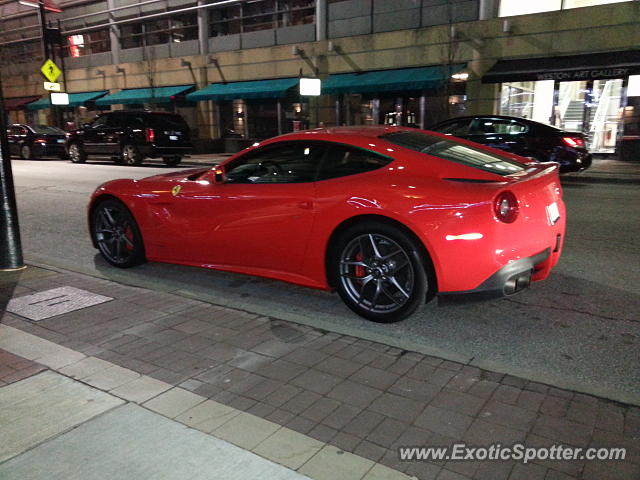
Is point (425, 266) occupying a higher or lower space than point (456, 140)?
lower

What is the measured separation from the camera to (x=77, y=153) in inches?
824

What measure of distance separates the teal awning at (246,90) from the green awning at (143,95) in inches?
65.3

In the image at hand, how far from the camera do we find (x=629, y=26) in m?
17.5

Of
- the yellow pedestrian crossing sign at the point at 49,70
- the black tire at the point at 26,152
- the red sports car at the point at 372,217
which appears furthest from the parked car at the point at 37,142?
the red sports car at the point at 372,217

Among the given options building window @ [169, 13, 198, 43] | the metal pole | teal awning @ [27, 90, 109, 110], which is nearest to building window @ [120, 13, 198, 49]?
building window @ [169, 13, 198, 43]

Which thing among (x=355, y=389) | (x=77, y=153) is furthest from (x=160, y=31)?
(x=355, y=389)

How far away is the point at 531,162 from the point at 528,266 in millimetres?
1427

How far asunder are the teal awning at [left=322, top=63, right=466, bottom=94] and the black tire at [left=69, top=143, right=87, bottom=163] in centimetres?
1008

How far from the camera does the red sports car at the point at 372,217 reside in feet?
12.4

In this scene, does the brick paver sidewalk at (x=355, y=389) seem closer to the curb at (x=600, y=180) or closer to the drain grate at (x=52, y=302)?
the drain grate at (x=52, y=302)

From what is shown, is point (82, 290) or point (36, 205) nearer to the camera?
point (82, 290)

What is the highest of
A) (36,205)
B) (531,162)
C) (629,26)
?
(629,26)

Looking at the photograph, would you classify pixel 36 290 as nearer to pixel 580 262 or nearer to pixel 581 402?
pixel 581 402

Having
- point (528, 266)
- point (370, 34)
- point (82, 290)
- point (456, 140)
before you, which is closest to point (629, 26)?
point (370, 34)
